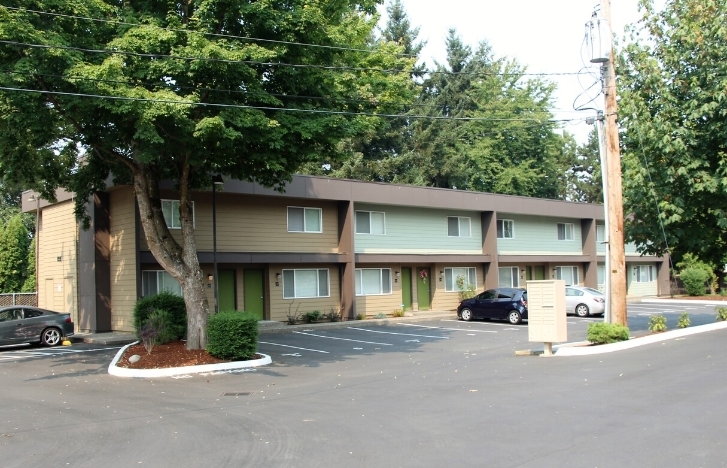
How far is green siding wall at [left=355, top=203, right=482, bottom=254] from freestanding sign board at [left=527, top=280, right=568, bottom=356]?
44.9 feet

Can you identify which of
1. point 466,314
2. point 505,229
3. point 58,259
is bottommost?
point 466,314

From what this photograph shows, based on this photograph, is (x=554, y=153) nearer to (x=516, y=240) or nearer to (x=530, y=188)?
(x=530, y=188)

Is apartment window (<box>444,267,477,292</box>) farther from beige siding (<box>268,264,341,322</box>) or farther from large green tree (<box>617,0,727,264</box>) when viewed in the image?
large green tree (<box>617,0,727,264</box>)

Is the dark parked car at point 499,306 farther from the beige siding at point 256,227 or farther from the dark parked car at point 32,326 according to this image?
the dark parked car at point 32,326

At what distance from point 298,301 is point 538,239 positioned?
1666 centimetres

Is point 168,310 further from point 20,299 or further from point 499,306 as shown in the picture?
point 20,299

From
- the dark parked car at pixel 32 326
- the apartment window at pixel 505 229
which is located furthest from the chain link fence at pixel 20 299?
the apartment window at pixel 505 229

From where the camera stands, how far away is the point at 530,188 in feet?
188

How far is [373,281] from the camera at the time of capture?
30172mm

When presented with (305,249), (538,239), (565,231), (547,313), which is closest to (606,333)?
(547,313)

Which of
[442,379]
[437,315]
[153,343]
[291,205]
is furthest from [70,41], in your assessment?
[437,315]

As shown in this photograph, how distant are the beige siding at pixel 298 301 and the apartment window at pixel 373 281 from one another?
127 cm

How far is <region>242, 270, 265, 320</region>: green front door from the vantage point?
85.8ft

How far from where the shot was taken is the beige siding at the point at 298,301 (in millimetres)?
26578
